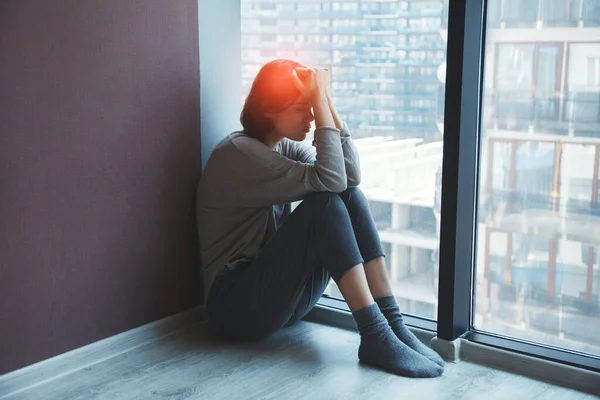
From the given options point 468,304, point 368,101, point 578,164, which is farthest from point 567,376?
point 368,101

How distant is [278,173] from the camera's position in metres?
2.18

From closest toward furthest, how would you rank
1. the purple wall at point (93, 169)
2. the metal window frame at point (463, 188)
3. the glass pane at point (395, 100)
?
the purple wall at point (93, 169) → the metal window frame at point (463, 188) → the glass pane at point (395, 100)

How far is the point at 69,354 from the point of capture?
212 centimetres

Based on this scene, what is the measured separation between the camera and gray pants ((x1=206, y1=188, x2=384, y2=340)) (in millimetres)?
2111

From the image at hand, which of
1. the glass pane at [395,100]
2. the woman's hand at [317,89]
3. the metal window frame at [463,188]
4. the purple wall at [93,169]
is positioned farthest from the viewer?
the glass pane at [395,100]

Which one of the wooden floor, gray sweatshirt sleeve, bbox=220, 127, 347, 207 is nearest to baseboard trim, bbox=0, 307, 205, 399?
the wooden floor

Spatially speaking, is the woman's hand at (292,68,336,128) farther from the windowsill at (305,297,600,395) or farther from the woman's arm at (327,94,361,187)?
the windowsill at (305,297,600,395)

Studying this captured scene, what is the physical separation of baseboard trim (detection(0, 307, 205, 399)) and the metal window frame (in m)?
0.90

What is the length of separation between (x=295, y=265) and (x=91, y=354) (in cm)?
68

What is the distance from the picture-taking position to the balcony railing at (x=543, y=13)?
6.44 feet

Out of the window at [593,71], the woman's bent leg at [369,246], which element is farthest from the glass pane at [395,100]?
the window at [593,71]

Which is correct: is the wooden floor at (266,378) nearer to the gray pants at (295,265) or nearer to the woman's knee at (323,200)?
the gray pants at (295,265)

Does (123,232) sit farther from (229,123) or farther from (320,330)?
(320,330)

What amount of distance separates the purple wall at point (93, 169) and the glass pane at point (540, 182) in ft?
3.29
